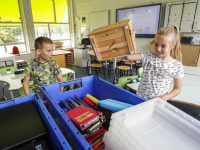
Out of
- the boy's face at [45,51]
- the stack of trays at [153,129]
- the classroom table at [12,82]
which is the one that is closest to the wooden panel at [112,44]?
the stack of trays at [153,129]

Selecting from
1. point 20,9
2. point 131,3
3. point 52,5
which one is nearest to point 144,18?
point 131,3

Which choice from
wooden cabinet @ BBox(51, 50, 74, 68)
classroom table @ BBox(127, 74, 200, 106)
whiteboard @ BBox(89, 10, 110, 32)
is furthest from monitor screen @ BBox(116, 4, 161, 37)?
classroom table @ BBox(127, 74, 200, 106)

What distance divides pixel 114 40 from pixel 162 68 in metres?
0.45

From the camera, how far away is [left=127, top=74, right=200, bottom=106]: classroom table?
146 centimetres

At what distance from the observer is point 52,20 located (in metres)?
7.04

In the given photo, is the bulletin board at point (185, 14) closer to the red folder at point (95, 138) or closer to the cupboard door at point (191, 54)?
the cupboard door at point (191, 54)

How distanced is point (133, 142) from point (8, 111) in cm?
62

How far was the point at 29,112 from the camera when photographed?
648 mm

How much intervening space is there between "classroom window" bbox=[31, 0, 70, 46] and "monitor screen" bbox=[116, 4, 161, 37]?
12.3 ft

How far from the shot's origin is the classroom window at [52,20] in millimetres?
6516

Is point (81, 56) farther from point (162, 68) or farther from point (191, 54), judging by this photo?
point (162, 68)

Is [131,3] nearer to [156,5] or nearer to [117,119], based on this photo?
[156,5]

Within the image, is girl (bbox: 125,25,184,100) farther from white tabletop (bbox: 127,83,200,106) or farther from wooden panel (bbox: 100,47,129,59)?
white tabletop (bbox: 127,83,200,106)

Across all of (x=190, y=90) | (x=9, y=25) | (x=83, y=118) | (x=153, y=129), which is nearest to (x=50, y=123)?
(x=83, y=118)
